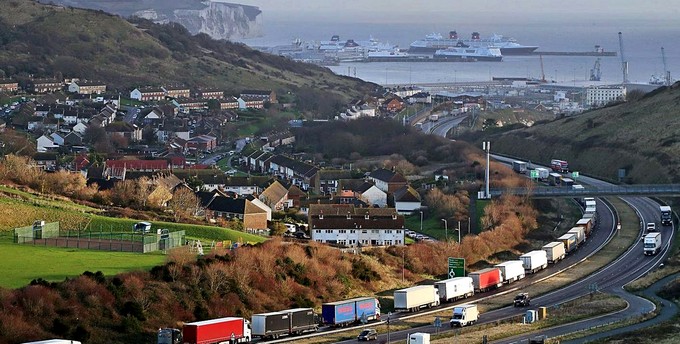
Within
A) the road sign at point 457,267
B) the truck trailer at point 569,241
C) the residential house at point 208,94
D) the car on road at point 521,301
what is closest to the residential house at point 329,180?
the truck trailer at point 569,241

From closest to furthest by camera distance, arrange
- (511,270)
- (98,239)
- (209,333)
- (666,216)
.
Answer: (209,333)
(98,239)
(511,270)
(666,216)

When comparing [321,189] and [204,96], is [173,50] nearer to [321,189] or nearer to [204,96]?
[204,96]

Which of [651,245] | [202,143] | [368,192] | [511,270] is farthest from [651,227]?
[202,143]

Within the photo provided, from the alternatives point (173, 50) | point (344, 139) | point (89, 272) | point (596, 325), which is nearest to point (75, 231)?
point (89, 272)

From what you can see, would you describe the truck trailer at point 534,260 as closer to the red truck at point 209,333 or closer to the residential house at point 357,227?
the residential house at point 357,227

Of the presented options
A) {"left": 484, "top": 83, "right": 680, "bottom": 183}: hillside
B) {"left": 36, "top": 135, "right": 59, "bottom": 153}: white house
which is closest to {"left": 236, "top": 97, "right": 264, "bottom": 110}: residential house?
{"left": 484, "top": 83, "right": 680, "bottom": 183}: hillside

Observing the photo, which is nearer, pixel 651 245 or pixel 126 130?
pixel 651 245

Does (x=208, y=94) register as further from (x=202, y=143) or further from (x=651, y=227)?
(x=651, y=227)
